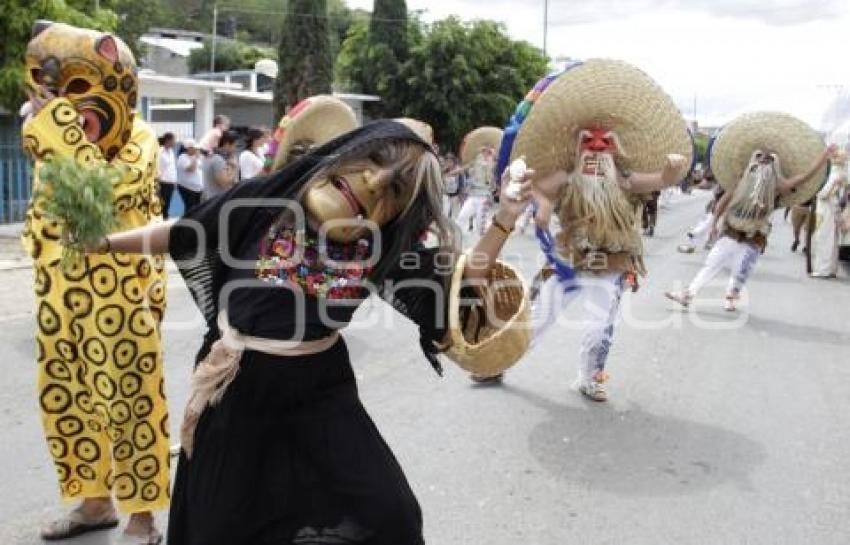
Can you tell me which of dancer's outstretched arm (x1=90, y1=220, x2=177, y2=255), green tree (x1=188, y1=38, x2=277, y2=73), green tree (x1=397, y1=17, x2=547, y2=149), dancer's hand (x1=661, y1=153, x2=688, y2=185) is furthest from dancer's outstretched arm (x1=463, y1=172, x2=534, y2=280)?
green tree (x1=188, y1=38, x2=277, y2=73)

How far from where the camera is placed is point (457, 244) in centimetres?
276

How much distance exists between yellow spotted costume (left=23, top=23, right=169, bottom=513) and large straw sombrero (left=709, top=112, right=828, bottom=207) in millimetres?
7543

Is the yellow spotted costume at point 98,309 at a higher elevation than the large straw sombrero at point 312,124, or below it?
below

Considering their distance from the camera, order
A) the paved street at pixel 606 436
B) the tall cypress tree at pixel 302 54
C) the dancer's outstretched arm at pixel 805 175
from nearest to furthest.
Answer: the paved street at pixel 606 436 → the dancer's outstretched arm at pixel 805 175 → the tall cypress tree at pixel 302 54

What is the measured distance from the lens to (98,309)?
333cm

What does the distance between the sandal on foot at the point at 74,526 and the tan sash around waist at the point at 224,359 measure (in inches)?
49.8

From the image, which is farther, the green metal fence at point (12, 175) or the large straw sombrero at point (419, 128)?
the green metal fence at point (12, 175)

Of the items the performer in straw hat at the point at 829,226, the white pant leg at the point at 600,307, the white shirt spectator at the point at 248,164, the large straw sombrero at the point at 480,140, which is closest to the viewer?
the white pant leg at the point at 600,307

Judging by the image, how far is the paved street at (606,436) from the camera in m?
Result: 4.02

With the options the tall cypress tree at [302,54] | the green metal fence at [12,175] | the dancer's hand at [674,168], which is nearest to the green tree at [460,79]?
the tall cypress tree at [302,54]

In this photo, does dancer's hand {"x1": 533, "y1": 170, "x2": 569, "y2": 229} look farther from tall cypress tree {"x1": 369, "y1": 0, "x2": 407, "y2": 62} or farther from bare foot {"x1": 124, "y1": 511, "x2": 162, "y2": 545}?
tall cypress tree {"x1": 369, "y1": 0, "x2": 407, "y2": 62}

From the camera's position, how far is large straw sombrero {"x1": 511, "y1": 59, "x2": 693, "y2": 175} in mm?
5250

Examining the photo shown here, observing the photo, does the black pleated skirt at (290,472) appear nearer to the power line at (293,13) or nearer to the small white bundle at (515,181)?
the small white bundle at (515,181)

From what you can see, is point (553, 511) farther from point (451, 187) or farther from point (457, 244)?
point (451, 187)
